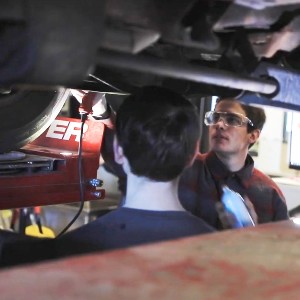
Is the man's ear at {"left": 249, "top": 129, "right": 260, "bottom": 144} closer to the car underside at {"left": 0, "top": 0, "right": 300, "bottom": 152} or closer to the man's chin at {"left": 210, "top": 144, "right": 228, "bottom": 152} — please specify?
the man's chin at {"left": 210, "top": 144, "right": 228, "bottom": 152}

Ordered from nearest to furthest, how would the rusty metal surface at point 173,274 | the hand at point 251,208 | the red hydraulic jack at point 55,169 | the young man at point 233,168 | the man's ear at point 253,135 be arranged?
the rusty metal surface at point 173,274 → the red hydraulic jack at point 55,169 → the hand at point 251,208 → the young man at point 233,168 → the man's ear at point 253,135

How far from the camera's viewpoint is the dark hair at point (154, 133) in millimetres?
1435

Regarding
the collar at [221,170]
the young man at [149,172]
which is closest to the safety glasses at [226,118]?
the collar at [221,170]

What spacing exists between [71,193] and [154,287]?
1.16 metres

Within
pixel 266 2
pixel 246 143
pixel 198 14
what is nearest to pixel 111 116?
pixel 246 143

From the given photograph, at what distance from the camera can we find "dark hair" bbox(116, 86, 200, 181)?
56.5 inches

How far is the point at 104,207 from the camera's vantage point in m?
4.21

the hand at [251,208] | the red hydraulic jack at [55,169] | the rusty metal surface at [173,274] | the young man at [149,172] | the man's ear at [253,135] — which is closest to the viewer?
the rusty metal surface at [173,274]

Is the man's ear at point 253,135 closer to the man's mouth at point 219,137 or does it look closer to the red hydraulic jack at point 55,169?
the man's mouth at point 219,137

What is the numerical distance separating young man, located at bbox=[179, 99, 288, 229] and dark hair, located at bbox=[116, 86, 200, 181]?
2.74 feet

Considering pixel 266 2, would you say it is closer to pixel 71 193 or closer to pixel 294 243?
pixel 294 243

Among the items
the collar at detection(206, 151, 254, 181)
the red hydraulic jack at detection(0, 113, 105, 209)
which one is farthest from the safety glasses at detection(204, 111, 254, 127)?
the red hydraulic jack at detection(0, 113, 105, 209)

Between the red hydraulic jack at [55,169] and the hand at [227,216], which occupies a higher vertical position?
the red hydraulic jack at [55,169]

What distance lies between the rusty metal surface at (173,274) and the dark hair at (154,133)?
253 millimetres
